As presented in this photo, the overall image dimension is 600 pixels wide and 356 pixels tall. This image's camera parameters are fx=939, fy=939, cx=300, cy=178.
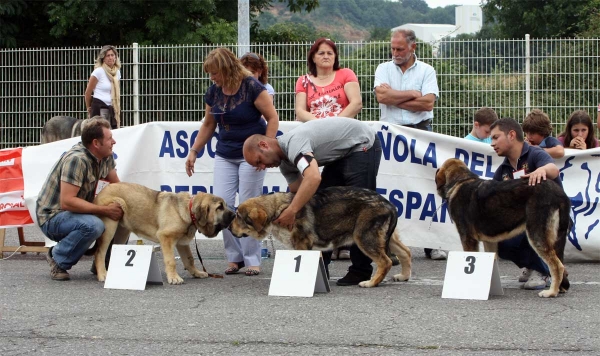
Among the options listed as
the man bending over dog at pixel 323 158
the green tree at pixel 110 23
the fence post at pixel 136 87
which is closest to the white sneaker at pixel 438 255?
the man bending over dog at pixel 323 158

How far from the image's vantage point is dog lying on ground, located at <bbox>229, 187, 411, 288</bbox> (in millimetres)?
7484

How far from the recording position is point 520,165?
7.66m

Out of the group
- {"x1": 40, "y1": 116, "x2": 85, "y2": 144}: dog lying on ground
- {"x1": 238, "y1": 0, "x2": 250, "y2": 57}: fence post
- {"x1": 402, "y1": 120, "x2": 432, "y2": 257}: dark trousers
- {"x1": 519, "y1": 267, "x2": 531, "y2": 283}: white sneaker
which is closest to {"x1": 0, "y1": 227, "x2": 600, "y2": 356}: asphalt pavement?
{"x1": 519, "y1": 267, "x2": 531, "y2": 283}: white sneaker

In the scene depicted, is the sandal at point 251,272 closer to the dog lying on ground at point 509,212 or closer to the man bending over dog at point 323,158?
A: the man bending over dog at point 323,158

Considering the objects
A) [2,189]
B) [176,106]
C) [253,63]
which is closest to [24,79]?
[176,106]

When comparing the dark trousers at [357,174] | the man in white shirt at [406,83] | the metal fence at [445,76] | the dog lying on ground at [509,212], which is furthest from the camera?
the metal fence at [445,76]

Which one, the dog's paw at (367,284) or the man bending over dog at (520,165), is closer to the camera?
the man bending over dog at (520,165)

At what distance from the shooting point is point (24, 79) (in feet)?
55.4

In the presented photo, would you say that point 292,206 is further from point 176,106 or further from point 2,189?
point 176,106

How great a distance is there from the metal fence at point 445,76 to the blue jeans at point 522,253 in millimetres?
7127

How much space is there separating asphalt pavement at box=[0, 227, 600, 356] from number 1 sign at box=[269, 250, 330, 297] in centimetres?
10

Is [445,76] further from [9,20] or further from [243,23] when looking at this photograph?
[9,20]

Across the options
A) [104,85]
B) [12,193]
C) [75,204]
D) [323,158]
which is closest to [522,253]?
[323,158]

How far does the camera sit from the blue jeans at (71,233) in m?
8.00
